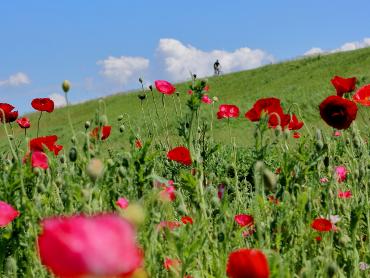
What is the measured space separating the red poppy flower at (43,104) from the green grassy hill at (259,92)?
8.98 m

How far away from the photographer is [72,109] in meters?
32.5

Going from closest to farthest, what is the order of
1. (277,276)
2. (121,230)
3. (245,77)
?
1. (121,230)
2. (277,276)
3. (245,77)

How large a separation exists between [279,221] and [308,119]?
13114 mm

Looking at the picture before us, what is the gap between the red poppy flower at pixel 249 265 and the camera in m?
1.15

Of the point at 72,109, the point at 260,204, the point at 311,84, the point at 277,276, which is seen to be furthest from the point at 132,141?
the point at 72,109

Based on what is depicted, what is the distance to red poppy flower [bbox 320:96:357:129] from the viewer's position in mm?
2367

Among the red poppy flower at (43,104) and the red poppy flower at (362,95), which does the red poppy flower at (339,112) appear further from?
the red poppy flower at (43,104)

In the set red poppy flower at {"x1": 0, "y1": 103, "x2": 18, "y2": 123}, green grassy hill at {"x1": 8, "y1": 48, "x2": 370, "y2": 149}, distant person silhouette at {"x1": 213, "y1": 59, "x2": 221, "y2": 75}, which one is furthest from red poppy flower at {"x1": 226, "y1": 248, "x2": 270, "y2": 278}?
distant person silhouette at {"x1": 213, "y1": 59, "x2": 221, "y2": 75}

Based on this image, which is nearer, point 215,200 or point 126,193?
point 215,200

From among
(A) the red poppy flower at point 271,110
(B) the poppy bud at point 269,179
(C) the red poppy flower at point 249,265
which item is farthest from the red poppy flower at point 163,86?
(C) the red poppy flower at point 249,265

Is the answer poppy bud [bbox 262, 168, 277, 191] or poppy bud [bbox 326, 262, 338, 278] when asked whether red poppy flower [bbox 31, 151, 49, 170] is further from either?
poppy bud [bbox 326, 262, 338, 278]

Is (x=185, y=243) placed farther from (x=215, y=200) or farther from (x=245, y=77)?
(x=245, y=77)

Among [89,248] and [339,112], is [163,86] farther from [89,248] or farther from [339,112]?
[89,248]

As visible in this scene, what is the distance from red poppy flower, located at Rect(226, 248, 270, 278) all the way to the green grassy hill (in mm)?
11137
